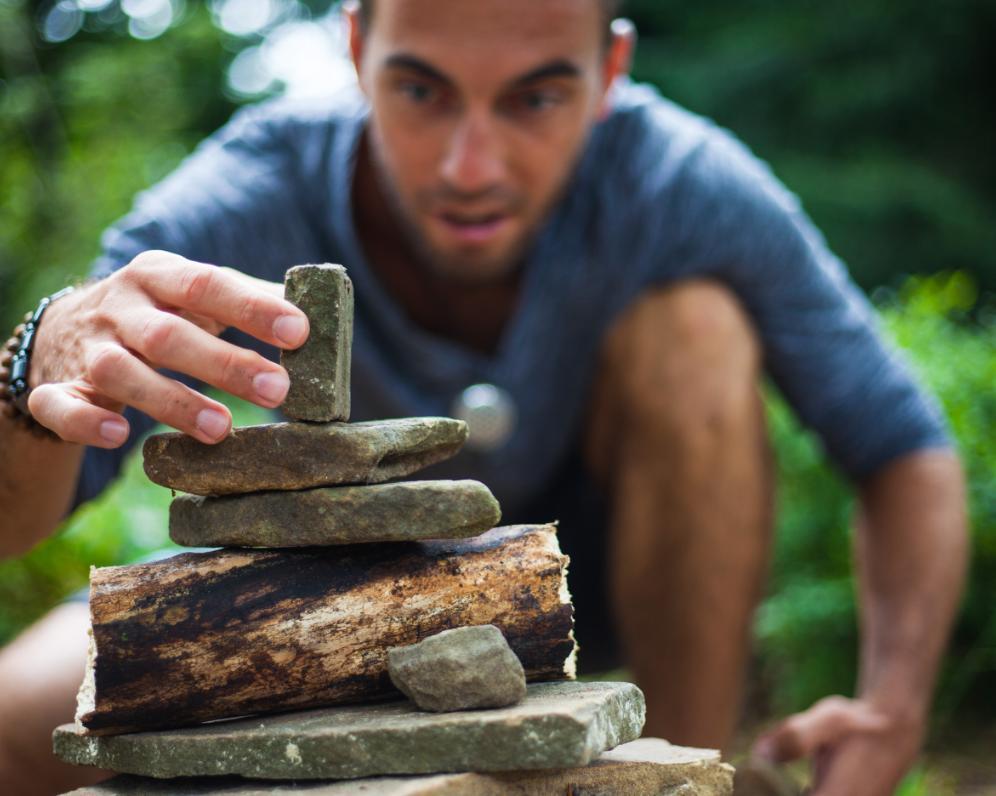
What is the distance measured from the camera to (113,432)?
2.21 m

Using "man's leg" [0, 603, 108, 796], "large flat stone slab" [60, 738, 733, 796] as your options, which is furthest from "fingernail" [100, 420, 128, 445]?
"man's leg" [0, 603, 108, 796]

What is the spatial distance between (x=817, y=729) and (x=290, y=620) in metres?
1.94

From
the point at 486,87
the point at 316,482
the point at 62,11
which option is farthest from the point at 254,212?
the point at 62,11

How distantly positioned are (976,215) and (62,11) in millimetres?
9553

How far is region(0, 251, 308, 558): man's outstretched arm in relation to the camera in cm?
215

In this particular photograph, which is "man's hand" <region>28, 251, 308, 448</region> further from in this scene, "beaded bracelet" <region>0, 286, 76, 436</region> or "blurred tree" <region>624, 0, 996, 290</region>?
"blurred tree" <region>624, 0, 996, 290</region>

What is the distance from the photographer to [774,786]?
3.25 m

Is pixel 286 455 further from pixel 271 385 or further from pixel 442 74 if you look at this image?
pixel 442 74

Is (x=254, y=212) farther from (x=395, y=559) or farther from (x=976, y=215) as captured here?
(x=976, y=215)

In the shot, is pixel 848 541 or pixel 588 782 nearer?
pixel 588 782

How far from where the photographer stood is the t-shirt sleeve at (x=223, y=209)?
365 cm

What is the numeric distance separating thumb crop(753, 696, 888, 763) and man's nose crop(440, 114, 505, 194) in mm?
1914

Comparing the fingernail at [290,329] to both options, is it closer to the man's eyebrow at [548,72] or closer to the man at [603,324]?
the man at [603,324]

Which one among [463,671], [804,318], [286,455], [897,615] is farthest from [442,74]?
[897,615]
